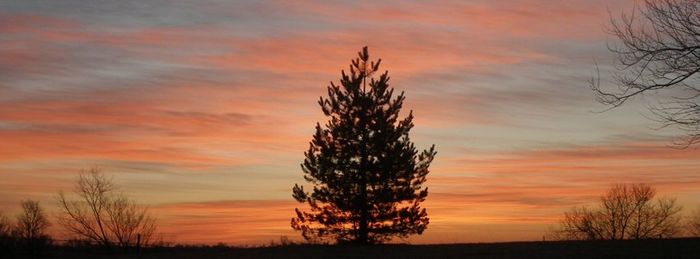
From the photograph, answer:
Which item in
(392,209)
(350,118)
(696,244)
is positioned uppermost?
(350,118)

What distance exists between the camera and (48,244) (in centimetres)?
4672

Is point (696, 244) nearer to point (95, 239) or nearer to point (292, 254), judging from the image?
point (292, 254)

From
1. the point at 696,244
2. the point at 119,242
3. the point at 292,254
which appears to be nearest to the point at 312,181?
the point at 292,254

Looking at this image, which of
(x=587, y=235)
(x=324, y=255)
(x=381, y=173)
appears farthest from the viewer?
(x=587, y=235)

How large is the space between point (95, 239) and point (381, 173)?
2107 centimetres

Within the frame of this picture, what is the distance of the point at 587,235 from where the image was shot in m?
67.2

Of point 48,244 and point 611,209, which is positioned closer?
point 48,244

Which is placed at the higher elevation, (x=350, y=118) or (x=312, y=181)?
(x=350, y=118)

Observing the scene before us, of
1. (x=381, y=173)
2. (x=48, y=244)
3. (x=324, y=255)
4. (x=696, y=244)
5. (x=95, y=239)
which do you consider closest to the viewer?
(x=696, y=244)

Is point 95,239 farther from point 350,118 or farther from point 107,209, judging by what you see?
point 350,118

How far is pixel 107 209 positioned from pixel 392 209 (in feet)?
74.2

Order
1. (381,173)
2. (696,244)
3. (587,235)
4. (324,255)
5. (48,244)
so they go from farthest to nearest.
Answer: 1. (587,235)
2. (48,244)
3. (381,173)
4. (324,255)
5. (696,244)

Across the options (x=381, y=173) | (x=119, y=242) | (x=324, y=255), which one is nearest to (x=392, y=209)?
(x=381, y=173)

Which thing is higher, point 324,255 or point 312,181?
point 312,181
